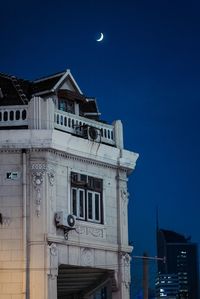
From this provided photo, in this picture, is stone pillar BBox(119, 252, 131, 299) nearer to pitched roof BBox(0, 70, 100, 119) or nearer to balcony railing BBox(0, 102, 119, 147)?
balcony railing BBox(0, 102, 119, 147)

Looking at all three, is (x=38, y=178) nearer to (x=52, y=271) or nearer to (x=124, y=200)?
(x=52, y=271)

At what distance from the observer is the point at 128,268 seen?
26.1 metres

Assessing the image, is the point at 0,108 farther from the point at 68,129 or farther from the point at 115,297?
the point at 115,297

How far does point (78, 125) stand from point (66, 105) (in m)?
1.40

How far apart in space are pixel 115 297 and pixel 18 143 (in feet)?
21.4

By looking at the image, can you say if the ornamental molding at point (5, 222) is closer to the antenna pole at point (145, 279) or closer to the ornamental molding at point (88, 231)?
the ornamental molding at point (88, 231)

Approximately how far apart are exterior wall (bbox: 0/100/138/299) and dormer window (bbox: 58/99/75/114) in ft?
6.96

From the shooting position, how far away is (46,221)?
2359 cm

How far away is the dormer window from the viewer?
87.9 ft

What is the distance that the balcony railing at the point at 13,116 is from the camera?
80.9 feet

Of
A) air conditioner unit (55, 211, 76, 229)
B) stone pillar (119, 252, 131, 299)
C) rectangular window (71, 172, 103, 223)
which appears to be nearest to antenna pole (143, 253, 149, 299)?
stone pillar (119, 252, 131, 299)

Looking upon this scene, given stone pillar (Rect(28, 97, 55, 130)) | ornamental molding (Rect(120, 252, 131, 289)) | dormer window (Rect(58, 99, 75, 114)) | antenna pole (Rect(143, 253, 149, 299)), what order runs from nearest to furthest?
1. stone pillar (Rect(28, 97, 55, 130))
2. ornamental molding (Rect(120, 252, 131, 289))
3. antenna pole (Rect(143, 253, 149, 299))
4. dormer window (Rect(58, 99, 75, 114))

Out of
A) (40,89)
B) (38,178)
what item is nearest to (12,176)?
(38,178)

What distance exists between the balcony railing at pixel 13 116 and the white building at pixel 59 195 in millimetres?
34
